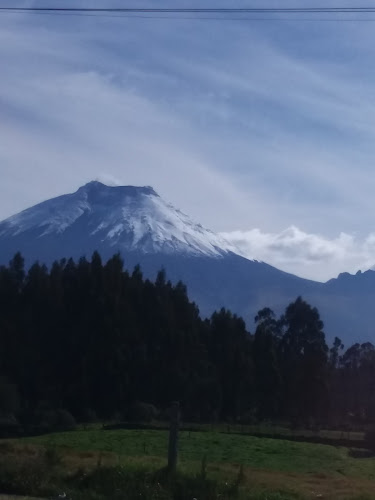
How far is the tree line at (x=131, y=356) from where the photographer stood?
56.7 metres

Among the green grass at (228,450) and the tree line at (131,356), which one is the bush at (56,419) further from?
the green grass at (228,450)

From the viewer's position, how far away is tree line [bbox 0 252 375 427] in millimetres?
56688

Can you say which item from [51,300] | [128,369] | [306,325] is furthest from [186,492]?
[306,325]

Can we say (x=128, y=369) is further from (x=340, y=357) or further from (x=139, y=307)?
(x=340, y=357)

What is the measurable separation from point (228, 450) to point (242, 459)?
3.48 meters

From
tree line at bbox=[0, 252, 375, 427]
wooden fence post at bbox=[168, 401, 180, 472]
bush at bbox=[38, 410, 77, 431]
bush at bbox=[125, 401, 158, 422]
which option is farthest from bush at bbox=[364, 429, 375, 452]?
wooden fence post at bbox=[168, 401, 180, 472]

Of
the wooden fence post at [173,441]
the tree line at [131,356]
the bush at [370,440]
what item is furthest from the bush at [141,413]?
the wooden fence post at [173,441]

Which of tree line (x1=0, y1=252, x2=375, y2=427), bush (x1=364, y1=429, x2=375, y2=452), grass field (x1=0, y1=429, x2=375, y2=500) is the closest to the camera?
grass field (x1=0, y1=429, x2=375, y2=500)

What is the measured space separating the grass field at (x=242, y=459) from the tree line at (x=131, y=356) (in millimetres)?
22028

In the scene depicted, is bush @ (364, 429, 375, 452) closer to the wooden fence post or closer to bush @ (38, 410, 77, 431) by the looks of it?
bush @ (38, 410, 77, 431)

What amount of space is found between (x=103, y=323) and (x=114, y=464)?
43.4m

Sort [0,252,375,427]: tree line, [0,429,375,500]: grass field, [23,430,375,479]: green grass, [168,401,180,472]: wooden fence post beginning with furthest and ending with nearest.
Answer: [0,252,375,427]: tree line → [23,430,375,479]: green grass → [0,429,375,500]: grass field → [168,401,180,472]: wooden fence post

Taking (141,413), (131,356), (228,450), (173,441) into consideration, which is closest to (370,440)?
(141,413)

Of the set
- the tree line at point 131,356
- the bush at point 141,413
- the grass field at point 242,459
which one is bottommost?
the grass field at point 242,459
